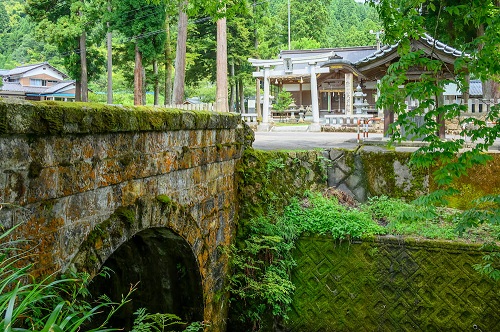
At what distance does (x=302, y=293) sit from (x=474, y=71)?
4.98 metres

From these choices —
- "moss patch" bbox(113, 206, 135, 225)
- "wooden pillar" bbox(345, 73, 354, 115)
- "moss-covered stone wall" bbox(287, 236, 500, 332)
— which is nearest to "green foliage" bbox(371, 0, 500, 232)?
"moss patch" bbox(113, 206, 135, 225)

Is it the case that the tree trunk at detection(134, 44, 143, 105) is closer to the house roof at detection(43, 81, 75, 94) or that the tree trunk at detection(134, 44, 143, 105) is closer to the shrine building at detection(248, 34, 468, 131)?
the shrine building at detection(248, 34, 468, 131)

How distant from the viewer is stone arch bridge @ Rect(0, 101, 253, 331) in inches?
136

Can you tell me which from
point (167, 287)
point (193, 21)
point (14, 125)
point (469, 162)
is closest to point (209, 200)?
point (167, 287)

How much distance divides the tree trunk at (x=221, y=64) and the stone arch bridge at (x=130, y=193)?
27.1 ft

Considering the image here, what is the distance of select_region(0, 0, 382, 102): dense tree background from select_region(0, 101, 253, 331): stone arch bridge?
3682mm

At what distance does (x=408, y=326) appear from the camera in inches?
318

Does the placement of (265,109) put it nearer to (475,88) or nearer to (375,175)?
(375,175)

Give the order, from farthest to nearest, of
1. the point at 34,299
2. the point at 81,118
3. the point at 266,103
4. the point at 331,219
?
the point at 266,103
the point at 331,219
the point at 81,118
the point at 34,299

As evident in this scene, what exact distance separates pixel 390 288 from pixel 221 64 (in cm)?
1060

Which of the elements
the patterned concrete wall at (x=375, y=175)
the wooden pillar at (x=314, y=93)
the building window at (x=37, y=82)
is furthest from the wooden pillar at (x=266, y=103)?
the building window at (x=37, y=82)

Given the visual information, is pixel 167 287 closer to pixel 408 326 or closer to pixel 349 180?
pixel 408 326

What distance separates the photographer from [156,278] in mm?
7086

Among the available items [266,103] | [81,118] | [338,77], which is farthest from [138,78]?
[81,118]
